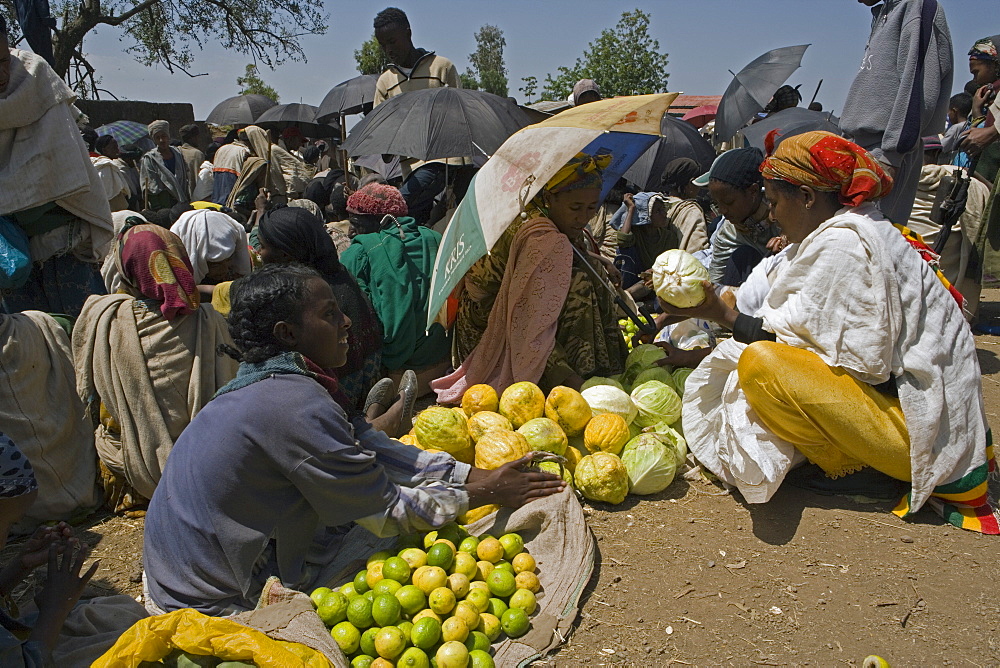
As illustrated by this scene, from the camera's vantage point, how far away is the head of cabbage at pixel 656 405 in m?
3.99

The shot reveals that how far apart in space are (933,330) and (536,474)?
191 cm

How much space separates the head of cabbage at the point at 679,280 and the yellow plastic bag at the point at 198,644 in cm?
253

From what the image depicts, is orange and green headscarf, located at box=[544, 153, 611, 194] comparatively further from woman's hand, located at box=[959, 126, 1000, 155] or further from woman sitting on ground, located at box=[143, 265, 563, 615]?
woman's hand, located at box=[959, 126, 1000, 155]

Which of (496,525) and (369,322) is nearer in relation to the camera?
(496,525)

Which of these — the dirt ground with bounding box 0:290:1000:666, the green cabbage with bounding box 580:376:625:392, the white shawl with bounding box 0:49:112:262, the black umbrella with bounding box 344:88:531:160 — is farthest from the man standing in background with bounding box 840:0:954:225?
the white shawl with bounding box 0:49:112:262

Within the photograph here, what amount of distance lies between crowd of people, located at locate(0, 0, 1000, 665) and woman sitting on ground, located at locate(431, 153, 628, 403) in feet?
0.05

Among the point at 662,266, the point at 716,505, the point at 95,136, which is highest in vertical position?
the point at 95,136

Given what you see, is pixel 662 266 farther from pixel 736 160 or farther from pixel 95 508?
pixel 95 508

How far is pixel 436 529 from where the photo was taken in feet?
9.35

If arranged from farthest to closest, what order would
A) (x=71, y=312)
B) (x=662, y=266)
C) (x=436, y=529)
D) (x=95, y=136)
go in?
(x=95, y=136) → (x=71, y=312) → (x=662, y=266) → (x=436, y=529)

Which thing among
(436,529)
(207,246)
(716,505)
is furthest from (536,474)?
(207,246)

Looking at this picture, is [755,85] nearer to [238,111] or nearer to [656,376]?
[656,376]

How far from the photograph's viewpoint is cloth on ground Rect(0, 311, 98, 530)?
3.49 meters

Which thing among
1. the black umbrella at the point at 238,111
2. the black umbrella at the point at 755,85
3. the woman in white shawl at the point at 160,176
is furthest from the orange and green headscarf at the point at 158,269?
the black umbrella at the point at 238,111
